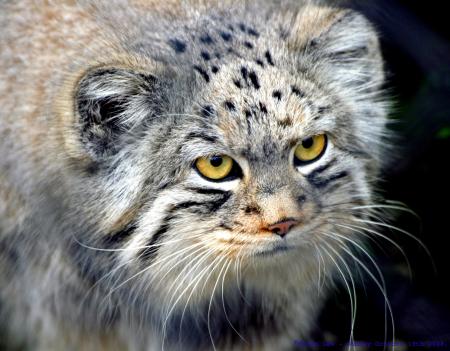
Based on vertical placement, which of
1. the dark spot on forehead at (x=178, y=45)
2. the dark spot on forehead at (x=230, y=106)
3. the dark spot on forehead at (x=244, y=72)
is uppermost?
the dark spot on forehead at (x=178, y=45)

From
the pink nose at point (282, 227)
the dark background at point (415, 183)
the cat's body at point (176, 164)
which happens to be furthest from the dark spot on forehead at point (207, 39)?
the dark background at point (415, 183)

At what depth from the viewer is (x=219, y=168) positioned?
2.37 m

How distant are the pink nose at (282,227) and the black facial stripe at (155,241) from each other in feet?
1.15

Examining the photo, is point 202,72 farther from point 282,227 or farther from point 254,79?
point 282,227

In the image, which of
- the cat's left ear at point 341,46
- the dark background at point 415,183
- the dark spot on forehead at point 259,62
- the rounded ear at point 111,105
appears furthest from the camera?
the dark background at point 415,183

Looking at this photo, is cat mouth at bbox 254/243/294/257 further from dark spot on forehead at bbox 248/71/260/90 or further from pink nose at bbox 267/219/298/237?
dark spot on forehead at bbox 248/71/260/90

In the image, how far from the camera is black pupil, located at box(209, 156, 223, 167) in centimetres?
236

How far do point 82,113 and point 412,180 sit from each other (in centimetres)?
207

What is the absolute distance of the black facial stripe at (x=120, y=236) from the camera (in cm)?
248

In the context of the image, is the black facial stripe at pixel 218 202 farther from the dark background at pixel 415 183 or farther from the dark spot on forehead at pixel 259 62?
the dark background at pixel 415 183

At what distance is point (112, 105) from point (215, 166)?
15.7 inches

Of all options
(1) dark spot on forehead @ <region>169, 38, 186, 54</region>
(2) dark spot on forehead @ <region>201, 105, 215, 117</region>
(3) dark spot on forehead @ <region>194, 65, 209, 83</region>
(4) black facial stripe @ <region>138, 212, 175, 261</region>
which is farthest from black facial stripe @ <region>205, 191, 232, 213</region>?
(1) dark spot on forehead @ <region>169, 38, 186, 54</region>

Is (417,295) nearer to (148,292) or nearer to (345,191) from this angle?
(345,191)

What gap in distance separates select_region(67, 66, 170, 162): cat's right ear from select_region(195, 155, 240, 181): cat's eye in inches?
9.3
